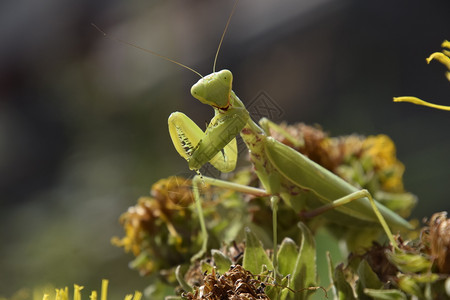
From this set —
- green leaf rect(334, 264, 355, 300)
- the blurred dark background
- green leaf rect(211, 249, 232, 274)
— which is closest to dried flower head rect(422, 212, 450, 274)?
green leaf rect(334, 264, 355, 300)

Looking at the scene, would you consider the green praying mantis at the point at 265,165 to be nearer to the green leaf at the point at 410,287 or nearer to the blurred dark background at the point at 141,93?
the green leaf at the point at 410,287

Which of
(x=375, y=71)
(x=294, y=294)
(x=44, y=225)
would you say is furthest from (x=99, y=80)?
(x=294, y=294)

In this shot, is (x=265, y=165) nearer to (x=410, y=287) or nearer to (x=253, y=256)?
(x=253, y=256)

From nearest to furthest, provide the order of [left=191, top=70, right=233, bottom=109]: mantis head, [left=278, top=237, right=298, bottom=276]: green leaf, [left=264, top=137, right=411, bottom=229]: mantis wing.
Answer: [left=278, top=237, right=298, bottom=276]: green leaf
[left=191, top=70, right=233, bottom=109]: mantis head
[left=264, top=137, right=411, bottom=229]: mantis wing

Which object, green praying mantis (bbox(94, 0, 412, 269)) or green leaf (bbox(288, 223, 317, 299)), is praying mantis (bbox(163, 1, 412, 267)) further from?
green leaf (bbox(288, 223, 317, 299))

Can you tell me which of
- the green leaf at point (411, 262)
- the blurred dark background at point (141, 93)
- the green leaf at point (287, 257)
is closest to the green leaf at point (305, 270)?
the green leaf at point (287, 257)

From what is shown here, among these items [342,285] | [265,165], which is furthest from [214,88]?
[342,285]
